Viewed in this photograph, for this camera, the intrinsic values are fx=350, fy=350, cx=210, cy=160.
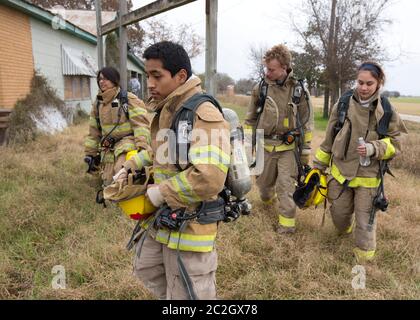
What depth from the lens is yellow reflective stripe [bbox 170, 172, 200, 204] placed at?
1787mm

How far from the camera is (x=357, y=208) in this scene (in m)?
3.44

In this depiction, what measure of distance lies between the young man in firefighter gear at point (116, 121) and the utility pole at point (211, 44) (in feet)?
3.78

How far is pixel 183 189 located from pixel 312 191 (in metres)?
2.18

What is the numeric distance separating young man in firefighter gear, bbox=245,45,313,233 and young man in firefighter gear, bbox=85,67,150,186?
57.1 inches

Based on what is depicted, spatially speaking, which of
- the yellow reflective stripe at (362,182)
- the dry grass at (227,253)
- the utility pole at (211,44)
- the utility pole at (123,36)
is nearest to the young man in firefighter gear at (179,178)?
the dry grass at (227,253)

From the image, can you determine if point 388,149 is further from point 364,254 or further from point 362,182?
point 364,254

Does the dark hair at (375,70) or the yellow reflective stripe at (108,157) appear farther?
the yellow reflective stripe at (108,157)

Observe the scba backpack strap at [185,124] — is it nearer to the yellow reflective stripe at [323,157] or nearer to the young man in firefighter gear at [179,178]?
the young man in firefighter gear at [179,178]

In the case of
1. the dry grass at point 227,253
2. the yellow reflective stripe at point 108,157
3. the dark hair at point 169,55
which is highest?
the dark hair at point 169,55

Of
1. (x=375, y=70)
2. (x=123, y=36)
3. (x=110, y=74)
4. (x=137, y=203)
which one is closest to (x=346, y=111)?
(x=375, y=70)

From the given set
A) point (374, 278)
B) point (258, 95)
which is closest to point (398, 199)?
point (374, 278)

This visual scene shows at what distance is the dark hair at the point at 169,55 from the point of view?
76.2 inches

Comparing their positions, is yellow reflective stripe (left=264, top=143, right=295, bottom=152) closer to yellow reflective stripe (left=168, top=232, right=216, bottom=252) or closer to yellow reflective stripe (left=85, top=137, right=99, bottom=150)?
yellow reflective stripe (left=85, top=137, right=99, bottom=150)

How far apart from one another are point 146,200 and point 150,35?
3213 centimetres
